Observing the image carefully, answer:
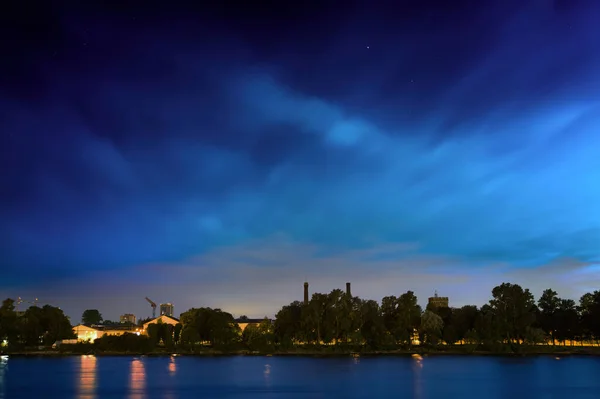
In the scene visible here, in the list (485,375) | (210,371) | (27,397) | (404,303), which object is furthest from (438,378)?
(27,397)

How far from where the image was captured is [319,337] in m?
172

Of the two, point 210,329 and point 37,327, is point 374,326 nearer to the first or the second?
point 210,329

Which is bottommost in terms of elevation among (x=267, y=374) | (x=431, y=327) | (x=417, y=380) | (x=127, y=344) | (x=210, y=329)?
(x=417, y=380)

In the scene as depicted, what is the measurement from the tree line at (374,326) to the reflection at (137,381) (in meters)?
51.1

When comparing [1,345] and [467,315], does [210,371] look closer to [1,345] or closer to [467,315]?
[467,315]

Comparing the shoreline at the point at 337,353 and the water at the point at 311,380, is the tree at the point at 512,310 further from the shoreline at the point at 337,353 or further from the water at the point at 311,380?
the water at the point at 311,380

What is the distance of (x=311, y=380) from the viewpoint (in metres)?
106

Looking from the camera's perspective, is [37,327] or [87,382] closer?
[87,382]

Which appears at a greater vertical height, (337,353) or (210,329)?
(210,329)

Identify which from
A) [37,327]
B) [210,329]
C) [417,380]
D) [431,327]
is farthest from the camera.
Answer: [37,327]

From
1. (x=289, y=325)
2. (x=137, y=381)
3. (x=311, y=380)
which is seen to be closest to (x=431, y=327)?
(x=289, y=325)

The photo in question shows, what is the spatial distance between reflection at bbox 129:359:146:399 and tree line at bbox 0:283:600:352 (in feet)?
168

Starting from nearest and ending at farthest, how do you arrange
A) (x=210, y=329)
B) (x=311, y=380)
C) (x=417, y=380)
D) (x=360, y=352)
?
(x=311, y=380) → (x=417, y=380) → (x=360, y=352) → (x=210, y=329)

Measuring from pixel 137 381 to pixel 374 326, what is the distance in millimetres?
83779
